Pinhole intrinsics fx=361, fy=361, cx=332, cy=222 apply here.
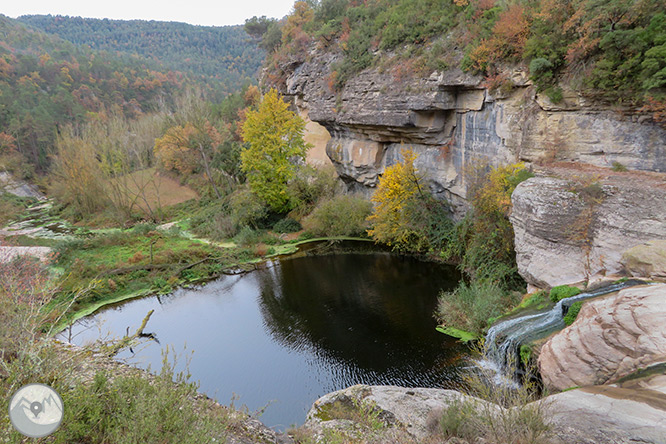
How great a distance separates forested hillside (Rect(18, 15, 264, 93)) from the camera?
9256 centimetres

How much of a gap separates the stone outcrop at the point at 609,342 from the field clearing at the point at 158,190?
30.8 meters

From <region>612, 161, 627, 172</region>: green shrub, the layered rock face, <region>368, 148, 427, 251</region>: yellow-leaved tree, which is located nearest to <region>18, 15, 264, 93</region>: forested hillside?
the layered rock face

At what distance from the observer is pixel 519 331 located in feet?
30.8

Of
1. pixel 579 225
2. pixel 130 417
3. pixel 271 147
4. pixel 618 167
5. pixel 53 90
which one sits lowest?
pixel 130 417

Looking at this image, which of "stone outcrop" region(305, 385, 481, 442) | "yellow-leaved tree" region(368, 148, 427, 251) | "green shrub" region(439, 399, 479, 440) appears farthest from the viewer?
"yellow-leaved tree" region(368, 148, 427, 251)

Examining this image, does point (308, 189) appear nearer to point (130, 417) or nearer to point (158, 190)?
point (158, 190)

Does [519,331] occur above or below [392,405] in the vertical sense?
above

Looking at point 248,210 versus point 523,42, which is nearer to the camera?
point 523,42

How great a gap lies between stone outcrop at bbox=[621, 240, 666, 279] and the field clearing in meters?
31.3

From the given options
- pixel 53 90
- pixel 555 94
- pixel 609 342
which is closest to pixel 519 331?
pixel 609 342

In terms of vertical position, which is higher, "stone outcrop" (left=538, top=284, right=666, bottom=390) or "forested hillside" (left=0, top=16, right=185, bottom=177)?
"forested hillside" (left=0, top=16, right=185, bottom=177)

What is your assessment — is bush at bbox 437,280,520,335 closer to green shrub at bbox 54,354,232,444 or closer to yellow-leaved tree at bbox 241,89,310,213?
green shrub at bbox 54,354,232,444

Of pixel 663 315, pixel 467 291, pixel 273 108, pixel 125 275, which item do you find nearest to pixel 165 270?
pixel 125 275

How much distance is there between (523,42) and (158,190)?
2888cm
